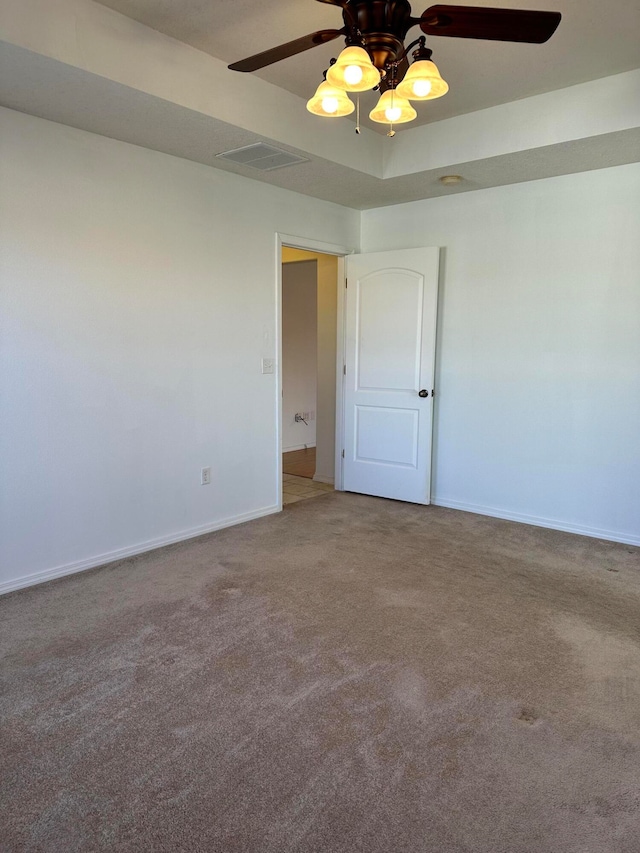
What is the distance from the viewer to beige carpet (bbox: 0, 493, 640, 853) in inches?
63.8

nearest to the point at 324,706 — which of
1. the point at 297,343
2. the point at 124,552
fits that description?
the point at 124,552

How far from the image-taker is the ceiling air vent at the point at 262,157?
3438 mm

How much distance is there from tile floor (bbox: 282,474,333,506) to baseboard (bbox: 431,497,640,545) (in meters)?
1.06

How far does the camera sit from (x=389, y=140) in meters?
4.00

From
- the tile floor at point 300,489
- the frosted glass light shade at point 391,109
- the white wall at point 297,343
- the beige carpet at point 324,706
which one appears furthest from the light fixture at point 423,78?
the white wall at point 297,343

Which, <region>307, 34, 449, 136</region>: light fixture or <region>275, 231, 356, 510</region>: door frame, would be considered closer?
<region>307, 34, 449, 136</region>: light fixture

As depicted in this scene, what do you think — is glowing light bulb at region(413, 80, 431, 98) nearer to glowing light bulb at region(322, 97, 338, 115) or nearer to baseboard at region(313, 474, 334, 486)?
glowing light bulb at region(322, 97, 338, 115)

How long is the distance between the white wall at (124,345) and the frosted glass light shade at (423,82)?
1.94 meters

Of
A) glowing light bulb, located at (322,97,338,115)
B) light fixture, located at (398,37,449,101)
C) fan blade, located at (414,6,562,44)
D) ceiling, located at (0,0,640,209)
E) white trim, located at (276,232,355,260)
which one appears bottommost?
white trim, located at (276,232,355,260)

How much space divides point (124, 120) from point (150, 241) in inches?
27.4

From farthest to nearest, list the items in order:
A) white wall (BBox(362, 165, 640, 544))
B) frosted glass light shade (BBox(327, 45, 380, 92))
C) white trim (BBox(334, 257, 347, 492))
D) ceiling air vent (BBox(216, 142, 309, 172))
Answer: white trim (BBox(334, 257, 347, 492)) → white wall (BBox(362, 165, 640, 544)) → ceiling air vent (BBox(216, 142, 309, 172)) → frosted glass light shade (BBox(327, 45, 380, 92))

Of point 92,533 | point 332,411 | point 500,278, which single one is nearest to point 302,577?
point 92,533

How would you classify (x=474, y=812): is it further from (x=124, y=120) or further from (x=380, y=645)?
(x=124, y=120)

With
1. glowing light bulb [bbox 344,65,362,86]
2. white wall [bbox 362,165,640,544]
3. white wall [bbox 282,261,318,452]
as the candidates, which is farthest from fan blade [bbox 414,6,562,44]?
white wall [bbox 282,261,318,452]
